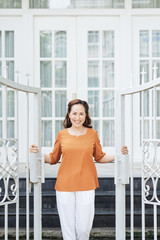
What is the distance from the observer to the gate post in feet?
9.18

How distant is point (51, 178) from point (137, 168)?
1.35 metres

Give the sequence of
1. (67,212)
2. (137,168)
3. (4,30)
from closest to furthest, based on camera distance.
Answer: (67,212), (137,168), (4,30)

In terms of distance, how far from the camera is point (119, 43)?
16.7ft

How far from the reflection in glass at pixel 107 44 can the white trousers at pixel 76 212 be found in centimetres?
311

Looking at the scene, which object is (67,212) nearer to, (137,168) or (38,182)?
(38,182)

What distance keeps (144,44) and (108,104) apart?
109 centimetres

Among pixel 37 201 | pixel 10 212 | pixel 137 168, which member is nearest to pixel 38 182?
pixel 37 201

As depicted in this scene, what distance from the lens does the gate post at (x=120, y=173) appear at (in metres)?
2.80

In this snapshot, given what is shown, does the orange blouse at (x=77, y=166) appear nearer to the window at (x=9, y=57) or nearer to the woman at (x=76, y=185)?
the woman at (x=76, y=185)

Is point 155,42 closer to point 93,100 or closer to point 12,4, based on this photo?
point 93,100

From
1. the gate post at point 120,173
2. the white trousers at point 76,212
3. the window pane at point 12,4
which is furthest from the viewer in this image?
the window pane at point 12,4

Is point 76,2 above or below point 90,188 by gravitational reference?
above

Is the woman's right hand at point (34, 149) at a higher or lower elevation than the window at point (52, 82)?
lower

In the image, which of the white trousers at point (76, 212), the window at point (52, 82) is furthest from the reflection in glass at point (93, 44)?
the white trousers at point (76, 212)
